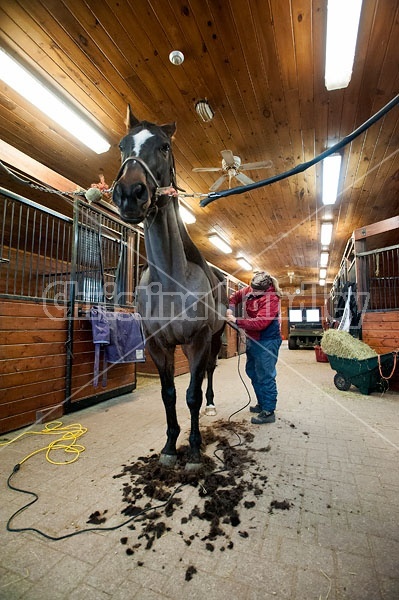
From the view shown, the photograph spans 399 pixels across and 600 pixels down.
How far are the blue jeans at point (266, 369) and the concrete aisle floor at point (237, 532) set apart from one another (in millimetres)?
365

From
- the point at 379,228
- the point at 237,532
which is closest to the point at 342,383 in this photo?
the point at 379,228

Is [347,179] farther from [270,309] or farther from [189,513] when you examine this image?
[189,513]

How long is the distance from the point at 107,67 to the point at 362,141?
10.9 feet

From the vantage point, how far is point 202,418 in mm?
2613

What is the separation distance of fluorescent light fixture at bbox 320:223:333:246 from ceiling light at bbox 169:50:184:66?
212 inches

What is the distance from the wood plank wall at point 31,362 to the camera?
2.21 m

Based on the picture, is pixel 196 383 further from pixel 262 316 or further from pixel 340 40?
pixel 340 40

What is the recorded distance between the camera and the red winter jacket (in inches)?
99.3

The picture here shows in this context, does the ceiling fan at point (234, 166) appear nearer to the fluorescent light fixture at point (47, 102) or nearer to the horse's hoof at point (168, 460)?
the fluorescent light fixture at point (47, 102)

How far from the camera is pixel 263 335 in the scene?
2662 millimetres

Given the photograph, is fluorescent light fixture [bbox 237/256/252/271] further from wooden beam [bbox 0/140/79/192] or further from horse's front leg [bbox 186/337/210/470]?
horse's front leg [bbox 186/337/210/470]

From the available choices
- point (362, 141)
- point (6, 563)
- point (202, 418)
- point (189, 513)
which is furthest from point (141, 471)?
point (362, 141)

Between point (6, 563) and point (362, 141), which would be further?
point (362, 141)

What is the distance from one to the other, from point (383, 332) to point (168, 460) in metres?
3.71
